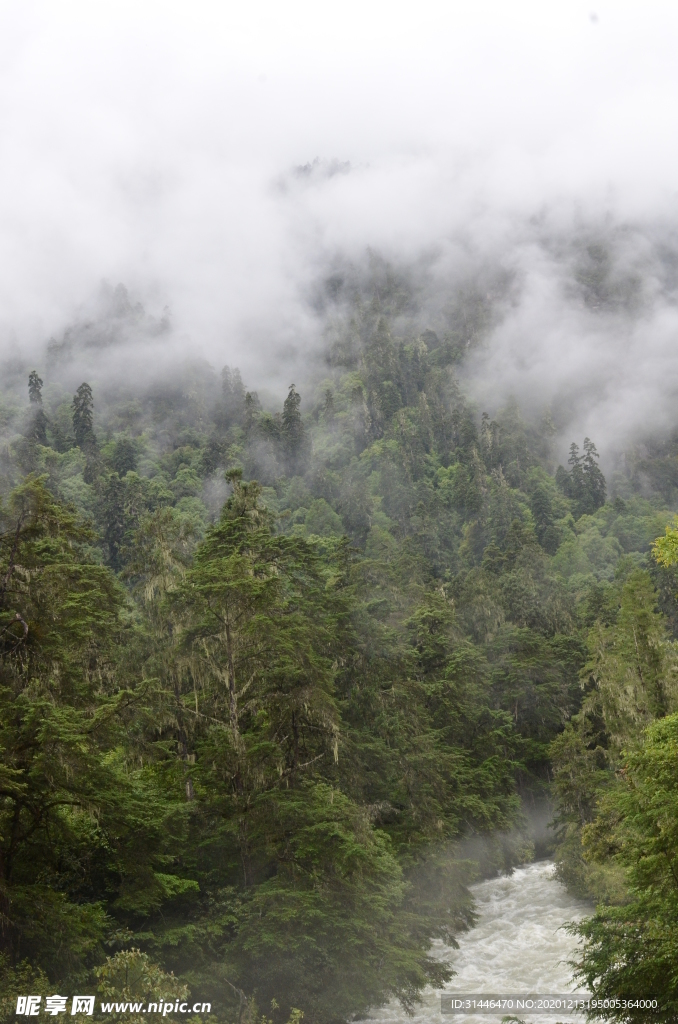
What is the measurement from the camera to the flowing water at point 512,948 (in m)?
23.3

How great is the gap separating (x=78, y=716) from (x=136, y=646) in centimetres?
1348

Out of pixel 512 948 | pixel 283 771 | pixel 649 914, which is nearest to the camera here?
pixel 649 914

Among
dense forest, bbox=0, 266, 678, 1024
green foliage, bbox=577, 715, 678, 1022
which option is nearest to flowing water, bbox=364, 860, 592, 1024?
dense forest, bbox=0, 266, 678, 1024

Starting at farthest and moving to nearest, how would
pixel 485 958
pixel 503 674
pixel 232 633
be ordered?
pixel 503 674 < pixel 485 958 < pixel 232 633

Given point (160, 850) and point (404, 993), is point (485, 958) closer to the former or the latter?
point (404, 993)

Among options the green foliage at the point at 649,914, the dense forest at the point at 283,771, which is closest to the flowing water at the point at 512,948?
the dense forest at the point at 283,771

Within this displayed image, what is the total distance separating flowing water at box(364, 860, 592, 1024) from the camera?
2328cm

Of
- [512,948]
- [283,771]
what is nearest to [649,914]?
[283,771]

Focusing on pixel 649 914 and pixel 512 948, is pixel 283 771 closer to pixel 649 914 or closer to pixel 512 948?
pixel 649 914

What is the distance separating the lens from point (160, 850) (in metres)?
19.2

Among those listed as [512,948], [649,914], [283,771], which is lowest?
[512,948]

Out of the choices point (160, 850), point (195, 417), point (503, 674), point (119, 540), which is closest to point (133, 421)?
point (195, 417)

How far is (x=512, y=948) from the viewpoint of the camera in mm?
28438

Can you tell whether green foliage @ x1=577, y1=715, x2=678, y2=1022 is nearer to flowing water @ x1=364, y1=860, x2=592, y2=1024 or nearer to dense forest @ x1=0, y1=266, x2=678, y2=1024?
dense forest @ x1=0, y1=266, x2=678, y2=1024
